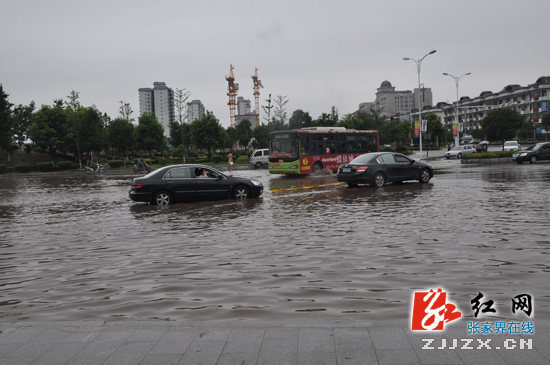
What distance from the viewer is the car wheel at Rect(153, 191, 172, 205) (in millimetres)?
15815

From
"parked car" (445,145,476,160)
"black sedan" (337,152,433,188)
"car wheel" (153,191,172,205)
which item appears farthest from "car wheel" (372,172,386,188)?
"parked car" (445,145,476,160)

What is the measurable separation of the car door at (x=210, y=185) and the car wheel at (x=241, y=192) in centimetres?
35

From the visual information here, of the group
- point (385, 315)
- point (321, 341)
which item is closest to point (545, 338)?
point (385, 315)

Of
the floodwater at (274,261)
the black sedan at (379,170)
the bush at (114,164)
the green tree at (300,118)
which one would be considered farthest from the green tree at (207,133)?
the floodwater at (274,261)

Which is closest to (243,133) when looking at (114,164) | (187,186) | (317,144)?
(114,164)

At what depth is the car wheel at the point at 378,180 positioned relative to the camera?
65.2 ft

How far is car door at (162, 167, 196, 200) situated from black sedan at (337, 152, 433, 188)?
708 centimetres

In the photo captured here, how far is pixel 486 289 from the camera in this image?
5430 millimetres

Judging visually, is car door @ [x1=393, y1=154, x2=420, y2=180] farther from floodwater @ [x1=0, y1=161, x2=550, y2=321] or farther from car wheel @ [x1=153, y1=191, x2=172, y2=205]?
car wheel @ [x1=153, y1=191, x2=172, y2=205]

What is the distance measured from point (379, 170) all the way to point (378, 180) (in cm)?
45

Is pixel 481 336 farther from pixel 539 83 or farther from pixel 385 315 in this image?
pixel 539 83

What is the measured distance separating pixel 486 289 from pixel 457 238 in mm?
3107

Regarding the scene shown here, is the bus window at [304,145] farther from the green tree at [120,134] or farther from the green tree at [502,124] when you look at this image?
the green tree at [120,134]

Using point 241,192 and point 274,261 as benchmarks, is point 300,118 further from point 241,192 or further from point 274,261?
point 274,261
